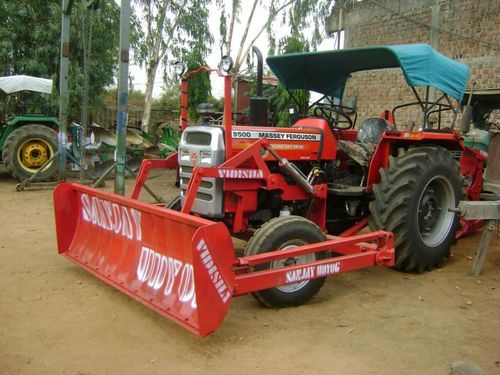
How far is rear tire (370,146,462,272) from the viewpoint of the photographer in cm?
493

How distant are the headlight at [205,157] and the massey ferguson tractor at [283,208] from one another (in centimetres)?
2

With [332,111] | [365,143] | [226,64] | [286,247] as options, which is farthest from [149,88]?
[286,247]

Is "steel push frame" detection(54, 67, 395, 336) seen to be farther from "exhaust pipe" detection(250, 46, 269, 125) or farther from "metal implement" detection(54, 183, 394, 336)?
"exhaust pipe" detection(250, 46, 269, 125)

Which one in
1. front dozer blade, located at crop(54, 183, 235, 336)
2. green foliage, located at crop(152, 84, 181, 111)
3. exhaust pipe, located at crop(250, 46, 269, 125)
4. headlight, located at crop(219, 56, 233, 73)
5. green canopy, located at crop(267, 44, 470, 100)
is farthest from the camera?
green foliage, located at crop(152, 84, 181, 111)

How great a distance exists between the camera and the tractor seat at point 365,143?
5.48m

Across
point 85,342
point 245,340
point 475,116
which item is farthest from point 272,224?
point 475,116

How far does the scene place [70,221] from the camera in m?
5.18

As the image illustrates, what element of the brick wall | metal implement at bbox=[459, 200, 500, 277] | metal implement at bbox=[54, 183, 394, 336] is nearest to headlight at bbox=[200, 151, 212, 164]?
metal implement at bbox=[54, 183, 394, 336]

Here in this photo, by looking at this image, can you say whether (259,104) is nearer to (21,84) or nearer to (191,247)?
(191,247)

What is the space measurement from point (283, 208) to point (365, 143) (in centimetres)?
155

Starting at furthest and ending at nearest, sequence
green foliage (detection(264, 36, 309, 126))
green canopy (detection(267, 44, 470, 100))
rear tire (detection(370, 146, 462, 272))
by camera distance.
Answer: green foliage (detection(264, 36, 309, 126))
green canopy (detection(267, 44, 470, 100))
rear tire (detection(370, 146, 462, 272))

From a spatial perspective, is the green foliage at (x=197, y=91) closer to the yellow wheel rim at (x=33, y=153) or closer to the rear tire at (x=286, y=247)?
the yellow wheel rim at (x=33, y=153)

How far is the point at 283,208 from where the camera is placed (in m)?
4.97

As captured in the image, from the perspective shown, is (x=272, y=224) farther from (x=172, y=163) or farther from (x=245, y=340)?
(x=172, y=163)
